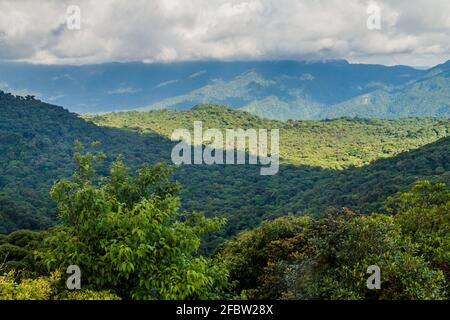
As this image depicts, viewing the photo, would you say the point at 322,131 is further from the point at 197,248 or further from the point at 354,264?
the point at 197,248

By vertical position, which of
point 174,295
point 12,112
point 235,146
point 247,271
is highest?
point 12,112

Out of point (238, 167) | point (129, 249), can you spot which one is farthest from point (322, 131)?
point (129, 249)

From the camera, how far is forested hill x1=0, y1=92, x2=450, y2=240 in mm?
66188

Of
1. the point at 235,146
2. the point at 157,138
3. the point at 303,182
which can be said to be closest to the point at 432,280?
the point at 303,182

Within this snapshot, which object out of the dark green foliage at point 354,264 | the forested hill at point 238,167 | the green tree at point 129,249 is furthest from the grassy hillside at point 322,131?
the green tree at point 129,249

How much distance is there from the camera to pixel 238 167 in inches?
4380

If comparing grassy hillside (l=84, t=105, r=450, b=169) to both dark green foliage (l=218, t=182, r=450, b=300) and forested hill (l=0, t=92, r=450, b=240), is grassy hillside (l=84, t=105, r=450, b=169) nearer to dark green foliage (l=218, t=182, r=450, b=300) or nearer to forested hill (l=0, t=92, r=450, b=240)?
forested hill (l=0, t=92, r=450, b=240)

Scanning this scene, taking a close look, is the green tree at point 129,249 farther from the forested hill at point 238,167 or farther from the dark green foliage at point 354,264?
the forested hill at point 238,167

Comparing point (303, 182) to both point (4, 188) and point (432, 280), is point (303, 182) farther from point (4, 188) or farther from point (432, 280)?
point (432, 280)

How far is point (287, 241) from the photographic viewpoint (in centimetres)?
1695

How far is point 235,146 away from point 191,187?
29.7m

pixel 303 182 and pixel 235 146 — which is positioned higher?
pixel 235 146

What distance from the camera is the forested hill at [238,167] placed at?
66188 mm
